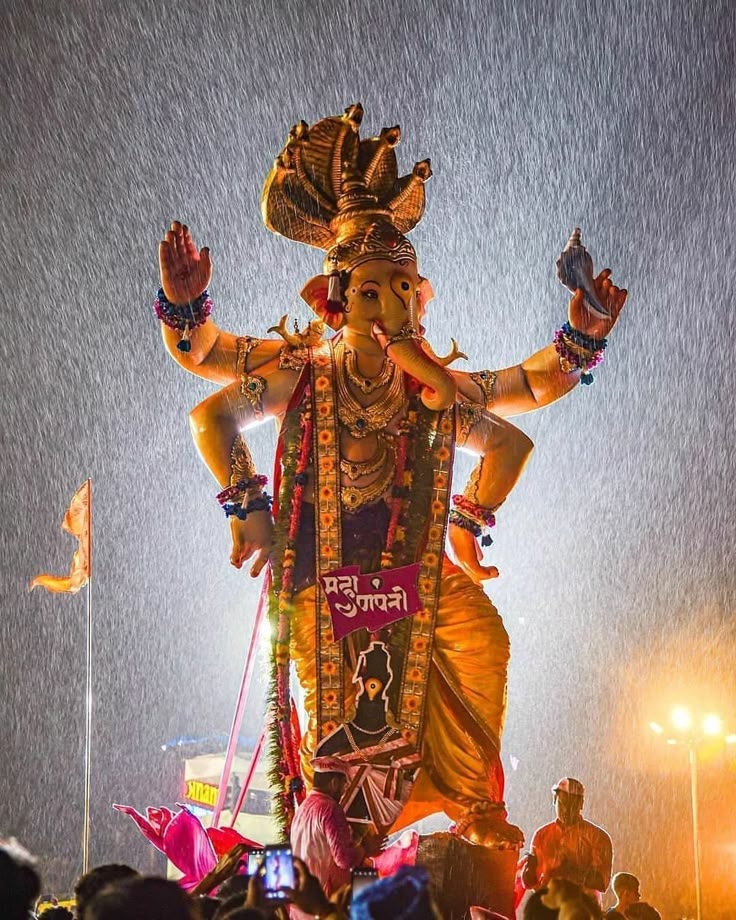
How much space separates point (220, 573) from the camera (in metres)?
11.2

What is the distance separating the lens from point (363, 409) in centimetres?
569

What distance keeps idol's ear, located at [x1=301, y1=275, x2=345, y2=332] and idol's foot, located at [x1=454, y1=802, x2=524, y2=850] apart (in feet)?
7.44

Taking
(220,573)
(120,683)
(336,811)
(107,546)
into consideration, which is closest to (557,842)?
(336,811)

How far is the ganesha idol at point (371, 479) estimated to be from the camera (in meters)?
5.37

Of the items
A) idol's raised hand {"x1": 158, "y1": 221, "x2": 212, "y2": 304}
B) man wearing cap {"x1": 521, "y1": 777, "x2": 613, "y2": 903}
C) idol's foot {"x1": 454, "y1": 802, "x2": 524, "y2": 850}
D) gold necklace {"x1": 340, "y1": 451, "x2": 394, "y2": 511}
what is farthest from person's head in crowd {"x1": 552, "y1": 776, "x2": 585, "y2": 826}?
idol's raised hand {"x1": 158, "y1": 221, "x2": 212, "y2": 304}

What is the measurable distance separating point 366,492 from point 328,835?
154 cm

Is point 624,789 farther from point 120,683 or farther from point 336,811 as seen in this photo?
point 336,811

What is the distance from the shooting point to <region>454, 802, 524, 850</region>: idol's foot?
516 cm

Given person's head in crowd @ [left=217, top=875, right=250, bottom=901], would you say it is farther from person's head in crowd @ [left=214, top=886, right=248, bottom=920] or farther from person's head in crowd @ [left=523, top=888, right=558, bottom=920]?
person's head in crowd @ [left=523, top=888, right=558, bottom=920]

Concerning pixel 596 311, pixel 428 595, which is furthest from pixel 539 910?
pixel 596 311

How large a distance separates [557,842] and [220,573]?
248 inches

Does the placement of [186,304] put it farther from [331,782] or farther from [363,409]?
[331,782]

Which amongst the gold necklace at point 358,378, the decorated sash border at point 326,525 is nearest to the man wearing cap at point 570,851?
the decorated sash border at point 326,525

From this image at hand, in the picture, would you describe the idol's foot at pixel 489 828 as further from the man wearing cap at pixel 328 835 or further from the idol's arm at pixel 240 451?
the idol's arm at pixel 240 451
